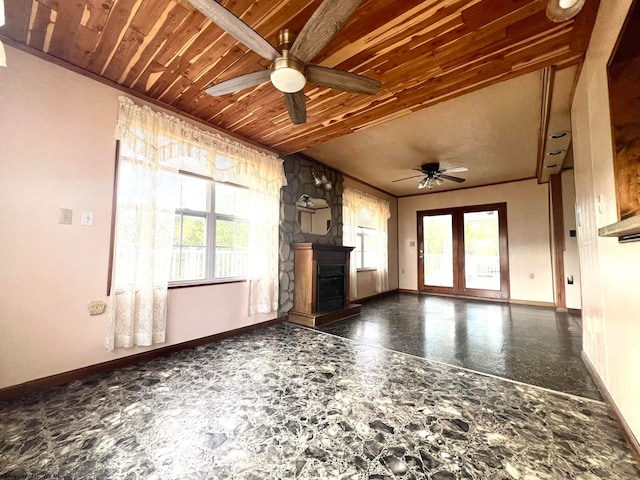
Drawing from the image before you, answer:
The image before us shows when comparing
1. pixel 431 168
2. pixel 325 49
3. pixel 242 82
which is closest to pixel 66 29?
pixel 242 82

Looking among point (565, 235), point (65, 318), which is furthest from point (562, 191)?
point (65, 318)

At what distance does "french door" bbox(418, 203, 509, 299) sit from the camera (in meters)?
5.73

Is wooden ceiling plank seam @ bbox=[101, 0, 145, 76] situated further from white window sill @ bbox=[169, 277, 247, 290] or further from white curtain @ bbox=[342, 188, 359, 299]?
white curtain @ bbox=[342, 188, 359, 299]

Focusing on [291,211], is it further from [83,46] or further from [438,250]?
[438,250]

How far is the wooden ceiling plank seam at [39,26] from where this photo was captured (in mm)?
1643

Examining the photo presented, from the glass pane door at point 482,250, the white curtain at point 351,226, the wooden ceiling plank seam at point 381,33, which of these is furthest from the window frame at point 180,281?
the glass pane door at point 482,250

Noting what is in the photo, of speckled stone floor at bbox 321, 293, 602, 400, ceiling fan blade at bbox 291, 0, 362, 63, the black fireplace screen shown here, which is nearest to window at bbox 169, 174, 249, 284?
the black fireplace screen

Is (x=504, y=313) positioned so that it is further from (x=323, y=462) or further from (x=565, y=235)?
(x=323, y=462)

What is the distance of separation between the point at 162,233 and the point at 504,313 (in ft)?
17.9

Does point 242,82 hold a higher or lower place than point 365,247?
higher

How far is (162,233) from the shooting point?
99.8 inches

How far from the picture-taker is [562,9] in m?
1.49

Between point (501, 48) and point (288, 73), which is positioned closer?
point (288, 73)

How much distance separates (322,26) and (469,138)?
2.99 m
